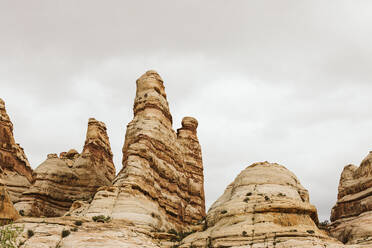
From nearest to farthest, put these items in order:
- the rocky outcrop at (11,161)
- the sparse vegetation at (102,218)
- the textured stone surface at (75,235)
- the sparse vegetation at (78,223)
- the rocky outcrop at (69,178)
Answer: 1. the textured stone surface at (75,235)
2. the sparse vegetation at (78,223)
3. the sparse vegetation at (102,218)
4. the rocky outcrop at (69,178)
5. the rocky outcrop at (11,161)

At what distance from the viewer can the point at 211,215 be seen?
4281cm

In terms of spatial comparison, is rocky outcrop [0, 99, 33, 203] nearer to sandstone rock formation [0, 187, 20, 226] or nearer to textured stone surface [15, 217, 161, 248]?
sandstone rock formation [0, 187, 20, 226]

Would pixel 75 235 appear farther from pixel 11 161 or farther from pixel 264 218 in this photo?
pixel 11 161

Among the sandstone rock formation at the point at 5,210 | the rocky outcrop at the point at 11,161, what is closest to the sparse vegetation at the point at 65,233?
the sandstone rock formation at the point at 5,210

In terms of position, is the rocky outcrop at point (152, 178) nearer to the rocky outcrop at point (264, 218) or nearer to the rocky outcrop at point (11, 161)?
the rocky outcrop at point (264, 218)

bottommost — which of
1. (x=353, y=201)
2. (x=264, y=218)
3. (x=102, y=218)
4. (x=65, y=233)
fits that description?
(x=65, y=233)

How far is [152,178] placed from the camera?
53438 mm

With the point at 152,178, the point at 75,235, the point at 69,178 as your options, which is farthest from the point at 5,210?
the point at 69,178

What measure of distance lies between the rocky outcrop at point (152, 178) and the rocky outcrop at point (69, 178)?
43.1 ft

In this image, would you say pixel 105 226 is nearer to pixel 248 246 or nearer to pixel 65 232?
pixel 65 232

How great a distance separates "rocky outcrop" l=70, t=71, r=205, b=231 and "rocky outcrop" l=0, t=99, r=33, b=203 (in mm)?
30767

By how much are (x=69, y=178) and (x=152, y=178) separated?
91.0ft

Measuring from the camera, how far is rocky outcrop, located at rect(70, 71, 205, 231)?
4488 centimetres

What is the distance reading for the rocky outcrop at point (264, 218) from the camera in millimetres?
34500
